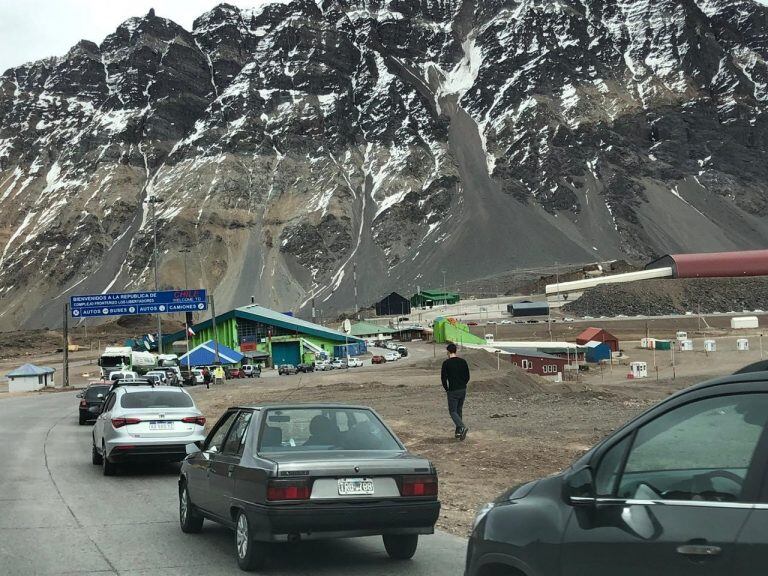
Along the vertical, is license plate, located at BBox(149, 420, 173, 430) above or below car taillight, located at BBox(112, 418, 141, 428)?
below

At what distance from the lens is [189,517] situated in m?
9.73

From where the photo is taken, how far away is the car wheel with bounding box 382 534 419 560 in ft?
27.6

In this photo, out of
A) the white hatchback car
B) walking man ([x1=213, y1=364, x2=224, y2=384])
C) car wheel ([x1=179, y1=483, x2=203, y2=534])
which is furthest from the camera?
walking man ([x1=213, y1=364, x2=224, y2=384])

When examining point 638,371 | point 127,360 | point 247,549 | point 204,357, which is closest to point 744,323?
point 638,371

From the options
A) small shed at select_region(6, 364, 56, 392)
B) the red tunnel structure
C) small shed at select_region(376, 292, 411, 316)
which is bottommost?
small shed at select_region(6, 364, 56, 392)

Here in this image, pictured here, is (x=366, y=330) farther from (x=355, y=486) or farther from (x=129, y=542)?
(x=355, y=486)

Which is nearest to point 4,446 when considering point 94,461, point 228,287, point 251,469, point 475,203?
point 94,461

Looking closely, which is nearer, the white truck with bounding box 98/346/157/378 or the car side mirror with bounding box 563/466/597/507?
the car side mirror with bounding box 563/466/597/507

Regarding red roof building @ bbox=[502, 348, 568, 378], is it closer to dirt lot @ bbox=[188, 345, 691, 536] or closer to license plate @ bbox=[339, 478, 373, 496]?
dirt lot @ bbox=[188, 345, 691, 536]

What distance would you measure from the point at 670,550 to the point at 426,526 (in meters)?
4.61

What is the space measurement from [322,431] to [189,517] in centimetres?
229

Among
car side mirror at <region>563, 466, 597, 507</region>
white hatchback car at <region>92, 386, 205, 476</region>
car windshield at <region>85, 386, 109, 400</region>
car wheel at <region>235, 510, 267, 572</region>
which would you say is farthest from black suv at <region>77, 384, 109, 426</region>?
car side mirror at <region>563, 466, 597, 507</region>

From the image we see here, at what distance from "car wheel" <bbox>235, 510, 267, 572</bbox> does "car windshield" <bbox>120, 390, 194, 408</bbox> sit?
816 centimetres

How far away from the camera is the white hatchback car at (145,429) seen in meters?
15.0
